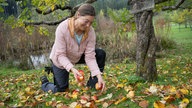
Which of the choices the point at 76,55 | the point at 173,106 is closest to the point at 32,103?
the point at 76,55

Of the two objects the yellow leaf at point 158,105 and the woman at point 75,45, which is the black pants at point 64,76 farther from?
the yellow leaf at point 158,105

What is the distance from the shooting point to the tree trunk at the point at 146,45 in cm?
460

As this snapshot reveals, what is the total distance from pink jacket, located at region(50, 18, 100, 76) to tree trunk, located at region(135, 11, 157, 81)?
4.15 feet

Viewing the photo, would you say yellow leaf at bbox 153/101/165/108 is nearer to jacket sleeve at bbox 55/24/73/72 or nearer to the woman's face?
the woman's face

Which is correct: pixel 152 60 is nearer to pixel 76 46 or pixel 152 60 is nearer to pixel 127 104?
pixel 76 46

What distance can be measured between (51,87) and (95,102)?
160 centimetres

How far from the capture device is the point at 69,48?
365 centimetres

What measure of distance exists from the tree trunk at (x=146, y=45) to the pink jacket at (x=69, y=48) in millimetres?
1264

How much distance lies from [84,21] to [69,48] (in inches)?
22.4

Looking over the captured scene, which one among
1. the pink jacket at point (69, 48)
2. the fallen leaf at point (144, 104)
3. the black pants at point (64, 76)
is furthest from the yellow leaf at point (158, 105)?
the black pants at point (64, 76)

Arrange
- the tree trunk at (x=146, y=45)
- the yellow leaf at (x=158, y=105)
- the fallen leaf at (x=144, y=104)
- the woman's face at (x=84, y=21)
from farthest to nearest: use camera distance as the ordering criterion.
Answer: the tree trunk at (x=146, y=45)
the woman's face at (x=84, y=21)
the fallen leaf at (x=144, y=104)
the yellow leaf at (x=158, y=105)

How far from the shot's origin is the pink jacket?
3.56 metres

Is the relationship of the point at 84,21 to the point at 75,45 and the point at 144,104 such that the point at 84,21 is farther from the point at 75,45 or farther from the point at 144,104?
the point at 144,104

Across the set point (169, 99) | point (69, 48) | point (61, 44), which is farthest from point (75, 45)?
point (169, 99)
